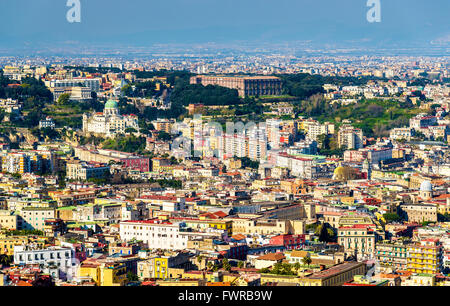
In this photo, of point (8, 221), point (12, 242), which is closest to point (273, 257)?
point (12, 242)

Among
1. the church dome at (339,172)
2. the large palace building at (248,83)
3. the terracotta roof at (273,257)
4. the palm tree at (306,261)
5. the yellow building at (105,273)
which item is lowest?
the church dome at (339,172)

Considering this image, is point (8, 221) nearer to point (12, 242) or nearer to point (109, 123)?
point (12, 242)

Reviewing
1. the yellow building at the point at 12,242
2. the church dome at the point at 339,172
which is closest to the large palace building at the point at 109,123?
the church dome at the point at 339,172

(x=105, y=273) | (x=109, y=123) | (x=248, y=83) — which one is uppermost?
(x=248, y=83)

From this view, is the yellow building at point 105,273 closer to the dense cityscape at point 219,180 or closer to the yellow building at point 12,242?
the dense cityscape at point 219,180

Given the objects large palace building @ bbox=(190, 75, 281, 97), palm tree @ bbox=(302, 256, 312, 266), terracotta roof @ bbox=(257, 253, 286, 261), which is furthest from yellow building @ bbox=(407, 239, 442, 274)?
large palace building @ bbox=(190, 75, 281, 97)

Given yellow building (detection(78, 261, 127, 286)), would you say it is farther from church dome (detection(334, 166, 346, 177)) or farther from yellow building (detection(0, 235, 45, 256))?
church dome (detection(334, 166, 346, 177))
